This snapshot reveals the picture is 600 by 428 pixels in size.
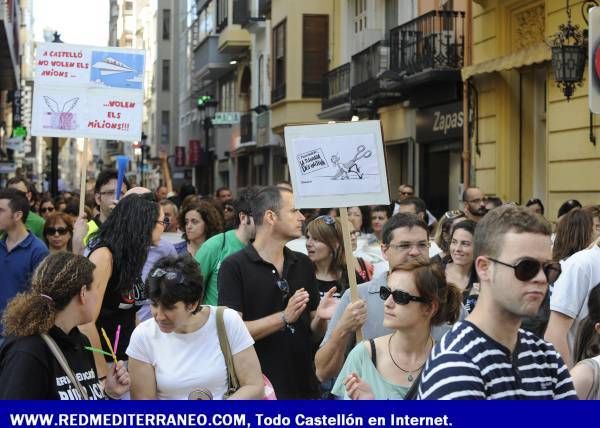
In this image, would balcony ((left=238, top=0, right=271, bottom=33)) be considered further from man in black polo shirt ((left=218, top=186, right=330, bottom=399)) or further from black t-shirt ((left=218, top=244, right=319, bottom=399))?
black t-shirt ((left=218, top=244, right=319, bottom=399))

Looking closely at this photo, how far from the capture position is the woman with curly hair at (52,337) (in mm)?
4402

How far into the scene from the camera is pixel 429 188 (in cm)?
2405

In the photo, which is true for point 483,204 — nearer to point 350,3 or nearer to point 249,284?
point 249,284

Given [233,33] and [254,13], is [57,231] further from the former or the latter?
[233,33]

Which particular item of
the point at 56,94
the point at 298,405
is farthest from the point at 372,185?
the point at 56,94

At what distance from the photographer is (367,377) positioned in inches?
192

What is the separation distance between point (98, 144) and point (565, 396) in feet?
418

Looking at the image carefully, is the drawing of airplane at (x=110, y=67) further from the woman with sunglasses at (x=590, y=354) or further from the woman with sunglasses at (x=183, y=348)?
the woman with sunglasses at (x=590, y=354)

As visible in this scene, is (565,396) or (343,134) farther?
(343,134)

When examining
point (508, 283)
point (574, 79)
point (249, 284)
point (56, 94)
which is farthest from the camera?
point (574, 79)

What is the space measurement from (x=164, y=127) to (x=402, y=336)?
71192 mm

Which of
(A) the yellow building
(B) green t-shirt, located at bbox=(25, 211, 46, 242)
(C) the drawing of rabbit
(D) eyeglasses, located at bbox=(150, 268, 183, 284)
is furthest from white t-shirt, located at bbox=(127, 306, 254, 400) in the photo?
(A) the yellow building

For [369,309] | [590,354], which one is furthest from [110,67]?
[590,354]

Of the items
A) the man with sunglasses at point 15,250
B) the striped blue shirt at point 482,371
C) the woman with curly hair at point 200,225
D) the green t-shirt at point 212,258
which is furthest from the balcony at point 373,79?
the striped blue shirt at point 482,371
